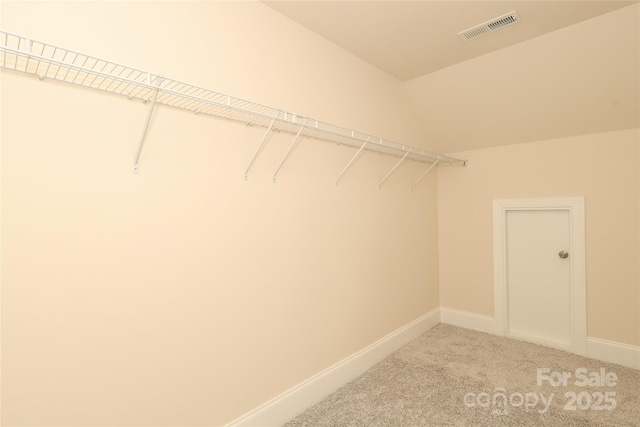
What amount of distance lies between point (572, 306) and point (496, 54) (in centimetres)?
224

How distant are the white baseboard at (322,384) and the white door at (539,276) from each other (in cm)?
107

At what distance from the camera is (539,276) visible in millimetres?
3020

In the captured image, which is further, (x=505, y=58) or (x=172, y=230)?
(x=505, y=58)

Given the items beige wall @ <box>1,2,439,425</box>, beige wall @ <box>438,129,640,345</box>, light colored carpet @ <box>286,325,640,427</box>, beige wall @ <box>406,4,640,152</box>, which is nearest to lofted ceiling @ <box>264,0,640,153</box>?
beige wall @ <box>406,4,640,152</box>

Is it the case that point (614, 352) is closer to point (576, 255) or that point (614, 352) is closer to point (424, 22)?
point (576, 255)

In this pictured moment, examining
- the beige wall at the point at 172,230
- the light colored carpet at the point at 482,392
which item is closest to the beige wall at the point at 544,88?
the beige wall at the point at 172,230

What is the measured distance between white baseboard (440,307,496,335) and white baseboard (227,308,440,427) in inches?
24.4

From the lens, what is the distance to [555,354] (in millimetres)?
2740

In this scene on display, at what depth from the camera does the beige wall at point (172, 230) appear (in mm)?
1126

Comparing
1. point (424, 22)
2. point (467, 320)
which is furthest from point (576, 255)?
point (424, 22)

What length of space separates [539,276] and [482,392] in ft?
4.70

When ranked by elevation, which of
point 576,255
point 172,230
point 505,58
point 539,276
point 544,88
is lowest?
point 539,276

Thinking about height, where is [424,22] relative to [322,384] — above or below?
above

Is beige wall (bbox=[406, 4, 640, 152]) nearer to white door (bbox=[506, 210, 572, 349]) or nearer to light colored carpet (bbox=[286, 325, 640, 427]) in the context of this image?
white door (bbox=[506, 210, 572, 349])
